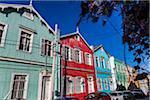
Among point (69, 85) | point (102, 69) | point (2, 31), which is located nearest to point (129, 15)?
point (2, 31)

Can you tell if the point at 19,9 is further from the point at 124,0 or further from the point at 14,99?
the point at 124,0

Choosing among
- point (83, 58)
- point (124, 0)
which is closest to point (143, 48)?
point (124, 0)

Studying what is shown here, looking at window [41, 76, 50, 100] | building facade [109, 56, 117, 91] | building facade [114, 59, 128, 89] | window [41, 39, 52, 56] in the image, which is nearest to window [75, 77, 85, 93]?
window [41, 76, 50, 100]

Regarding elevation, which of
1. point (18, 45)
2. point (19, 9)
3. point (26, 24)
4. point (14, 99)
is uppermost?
point (19, 9)

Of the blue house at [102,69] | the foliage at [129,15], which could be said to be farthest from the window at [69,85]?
the foliage at [129,15]

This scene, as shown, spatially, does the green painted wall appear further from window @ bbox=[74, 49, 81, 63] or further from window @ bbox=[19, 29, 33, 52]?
window @ bbox=[19, 29, 33, 52]

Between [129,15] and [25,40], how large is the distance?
13.0m

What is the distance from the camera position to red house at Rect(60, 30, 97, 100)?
1869cm

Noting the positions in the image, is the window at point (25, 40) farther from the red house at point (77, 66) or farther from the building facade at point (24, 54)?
the red house at point (77, 66)

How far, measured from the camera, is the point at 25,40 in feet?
49.7

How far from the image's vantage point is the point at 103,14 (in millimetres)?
3551

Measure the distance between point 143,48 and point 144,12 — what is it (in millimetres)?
1180

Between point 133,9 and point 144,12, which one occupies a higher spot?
point 133,9

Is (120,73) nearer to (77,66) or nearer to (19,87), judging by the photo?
(77,66)
